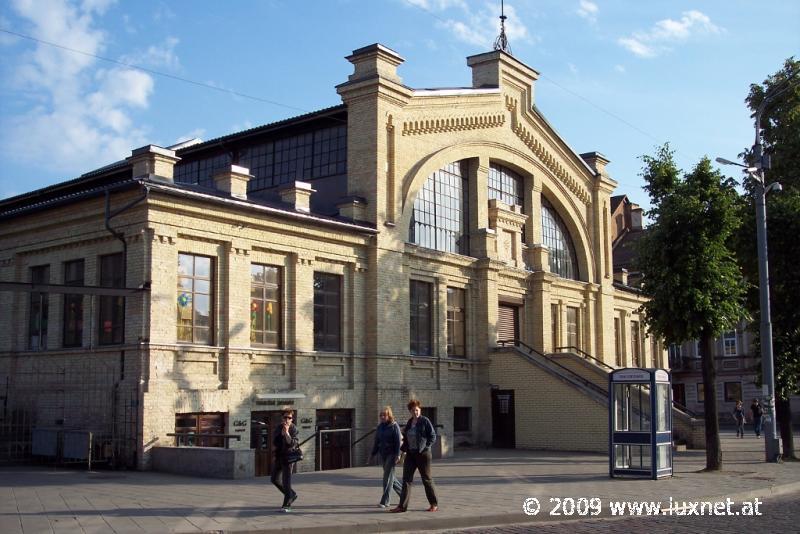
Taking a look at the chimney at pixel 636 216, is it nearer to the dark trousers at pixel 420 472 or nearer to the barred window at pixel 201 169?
the barred window at pixel 201 169

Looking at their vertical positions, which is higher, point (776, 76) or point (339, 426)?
point (776, 76)

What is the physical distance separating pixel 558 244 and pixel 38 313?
2155cm

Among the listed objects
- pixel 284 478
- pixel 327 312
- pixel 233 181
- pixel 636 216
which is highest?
pixel 636 216

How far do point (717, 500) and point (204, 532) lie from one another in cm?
975

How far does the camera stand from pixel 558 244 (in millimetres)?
37812

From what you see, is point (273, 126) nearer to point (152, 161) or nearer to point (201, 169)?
point (201, 169)

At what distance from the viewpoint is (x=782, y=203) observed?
26.6 metres

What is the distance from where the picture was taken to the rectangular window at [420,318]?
28.9m

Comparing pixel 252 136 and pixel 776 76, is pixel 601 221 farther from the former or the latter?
pixel 252 136

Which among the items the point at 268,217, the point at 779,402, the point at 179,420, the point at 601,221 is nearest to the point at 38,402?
the point at 179,420

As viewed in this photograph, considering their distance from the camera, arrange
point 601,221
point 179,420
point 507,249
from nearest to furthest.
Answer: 1. point 179,420
2. point 507,249
3. point 601,221

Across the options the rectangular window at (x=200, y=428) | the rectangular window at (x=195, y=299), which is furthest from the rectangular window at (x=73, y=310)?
the rectangular window at (x=200, y=428)

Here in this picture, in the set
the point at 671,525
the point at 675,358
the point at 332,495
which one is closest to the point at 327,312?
the point at 332,495

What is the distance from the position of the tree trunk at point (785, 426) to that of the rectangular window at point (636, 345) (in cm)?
1763
